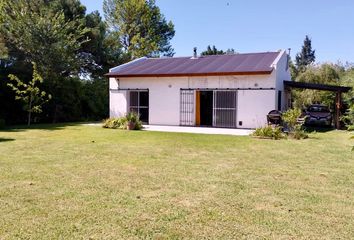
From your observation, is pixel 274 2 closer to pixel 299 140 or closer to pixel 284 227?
pixel 299 140

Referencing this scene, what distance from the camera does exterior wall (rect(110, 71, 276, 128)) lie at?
16.7m

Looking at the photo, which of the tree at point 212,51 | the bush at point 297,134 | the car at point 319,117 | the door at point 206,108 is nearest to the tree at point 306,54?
the tree at point 212,51

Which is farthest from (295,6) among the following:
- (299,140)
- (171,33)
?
(171,33)

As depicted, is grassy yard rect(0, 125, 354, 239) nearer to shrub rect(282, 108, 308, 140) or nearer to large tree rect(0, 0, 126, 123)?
shrub rect(282, 108, 308, 140)

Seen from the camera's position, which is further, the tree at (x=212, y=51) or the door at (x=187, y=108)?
the tree at (x=212, y=51)

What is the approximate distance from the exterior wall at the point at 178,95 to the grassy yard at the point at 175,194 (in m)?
7.28

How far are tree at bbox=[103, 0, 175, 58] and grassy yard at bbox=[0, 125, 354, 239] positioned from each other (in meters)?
29.9

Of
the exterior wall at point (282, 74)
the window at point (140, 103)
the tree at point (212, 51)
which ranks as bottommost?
the window at point (140, 103)

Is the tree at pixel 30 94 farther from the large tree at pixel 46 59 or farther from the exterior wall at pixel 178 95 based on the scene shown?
the exterior wall at pixel 178 95

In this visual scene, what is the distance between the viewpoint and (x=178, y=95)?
1861 centimetres

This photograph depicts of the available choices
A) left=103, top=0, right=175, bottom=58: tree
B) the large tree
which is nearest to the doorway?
the large tree

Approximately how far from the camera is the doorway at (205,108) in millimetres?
18781

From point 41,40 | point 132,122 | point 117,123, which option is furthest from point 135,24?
point 132,122

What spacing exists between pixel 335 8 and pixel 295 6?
340cm
